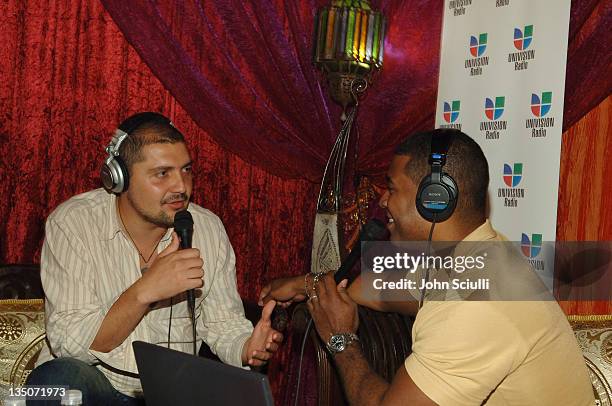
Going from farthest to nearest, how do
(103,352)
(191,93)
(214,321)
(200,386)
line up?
(191,93), (214,321), (103,352), (200,386)

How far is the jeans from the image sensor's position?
247 centimetres

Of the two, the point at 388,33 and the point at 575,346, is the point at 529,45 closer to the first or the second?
the point at 388,33

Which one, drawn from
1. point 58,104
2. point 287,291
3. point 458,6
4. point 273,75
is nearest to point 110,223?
point 287,291

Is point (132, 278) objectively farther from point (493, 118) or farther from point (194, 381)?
point (493, 118)

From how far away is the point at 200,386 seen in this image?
1.82 m

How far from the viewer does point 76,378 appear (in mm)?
2502

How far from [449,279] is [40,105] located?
2267 millimetres

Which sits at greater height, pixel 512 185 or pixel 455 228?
pixel 512 185

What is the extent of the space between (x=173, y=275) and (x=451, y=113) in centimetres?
192

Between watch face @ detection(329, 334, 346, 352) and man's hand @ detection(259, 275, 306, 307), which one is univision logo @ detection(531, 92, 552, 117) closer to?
man's hand @ detection(259, 275, 306, 307)

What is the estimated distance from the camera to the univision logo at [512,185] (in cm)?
372

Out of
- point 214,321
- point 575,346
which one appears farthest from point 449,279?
point 214,321

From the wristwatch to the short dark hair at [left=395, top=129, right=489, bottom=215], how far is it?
1.57ft

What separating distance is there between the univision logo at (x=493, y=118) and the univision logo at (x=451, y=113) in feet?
0.41
